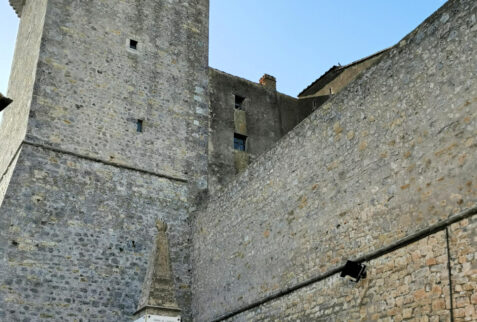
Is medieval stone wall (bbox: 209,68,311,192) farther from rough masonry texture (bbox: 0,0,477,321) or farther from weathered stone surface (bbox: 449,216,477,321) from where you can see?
weathered stone surface (bbox: 449,216,477,321)

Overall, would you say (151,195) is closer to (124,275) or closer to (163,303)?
(124,275)

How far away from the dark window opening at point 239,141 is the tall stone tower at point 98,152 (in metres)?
1.11

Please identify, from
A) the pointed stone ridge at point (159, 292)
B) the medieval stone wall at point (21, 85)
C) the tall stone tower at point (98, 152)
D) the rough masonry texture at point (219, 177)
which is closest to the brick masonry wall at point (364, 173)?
the rough masonry texture at point (219, 177)

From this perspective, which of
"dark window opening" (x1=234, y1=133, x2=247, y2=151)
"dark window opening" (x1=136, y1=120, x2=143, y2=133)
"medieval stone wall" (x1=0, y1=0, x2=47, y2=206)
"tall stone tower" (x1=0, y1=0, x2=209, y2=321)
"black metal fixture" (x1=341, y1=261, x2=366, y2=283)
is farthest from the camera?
"dark window opening" (x1=234, y1=133, x2=247, y2=151)

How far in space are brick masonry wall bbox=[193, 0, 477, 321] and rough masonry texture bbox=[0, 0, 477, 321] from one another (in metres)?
0.03

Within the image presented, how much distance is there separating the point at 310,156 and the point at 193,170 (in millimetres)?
4917

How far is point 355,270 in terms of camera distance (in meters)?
7.63

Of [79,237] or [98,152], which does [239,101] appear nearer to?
[98,152]

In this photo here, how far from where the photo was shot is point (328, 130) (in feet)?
29.7

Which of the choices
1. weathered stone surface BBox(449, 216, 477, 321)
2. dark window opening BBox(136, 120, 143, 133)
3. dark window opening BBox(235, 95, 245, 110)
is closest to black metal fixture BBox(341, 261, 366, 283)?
weathered stone surface BBox(449, 216, 477, 321)

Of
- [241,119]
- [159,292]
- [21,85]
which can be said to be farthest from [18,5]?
[159,292]

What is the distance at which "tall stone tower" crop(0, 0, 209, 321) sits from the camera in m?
11.0

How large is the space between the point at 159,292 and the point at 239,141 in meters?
5.85

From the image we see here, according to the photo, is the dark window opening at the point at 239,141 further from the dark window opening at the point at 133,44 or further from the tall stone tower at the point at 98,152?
the dark window opening at the point at 133,44
